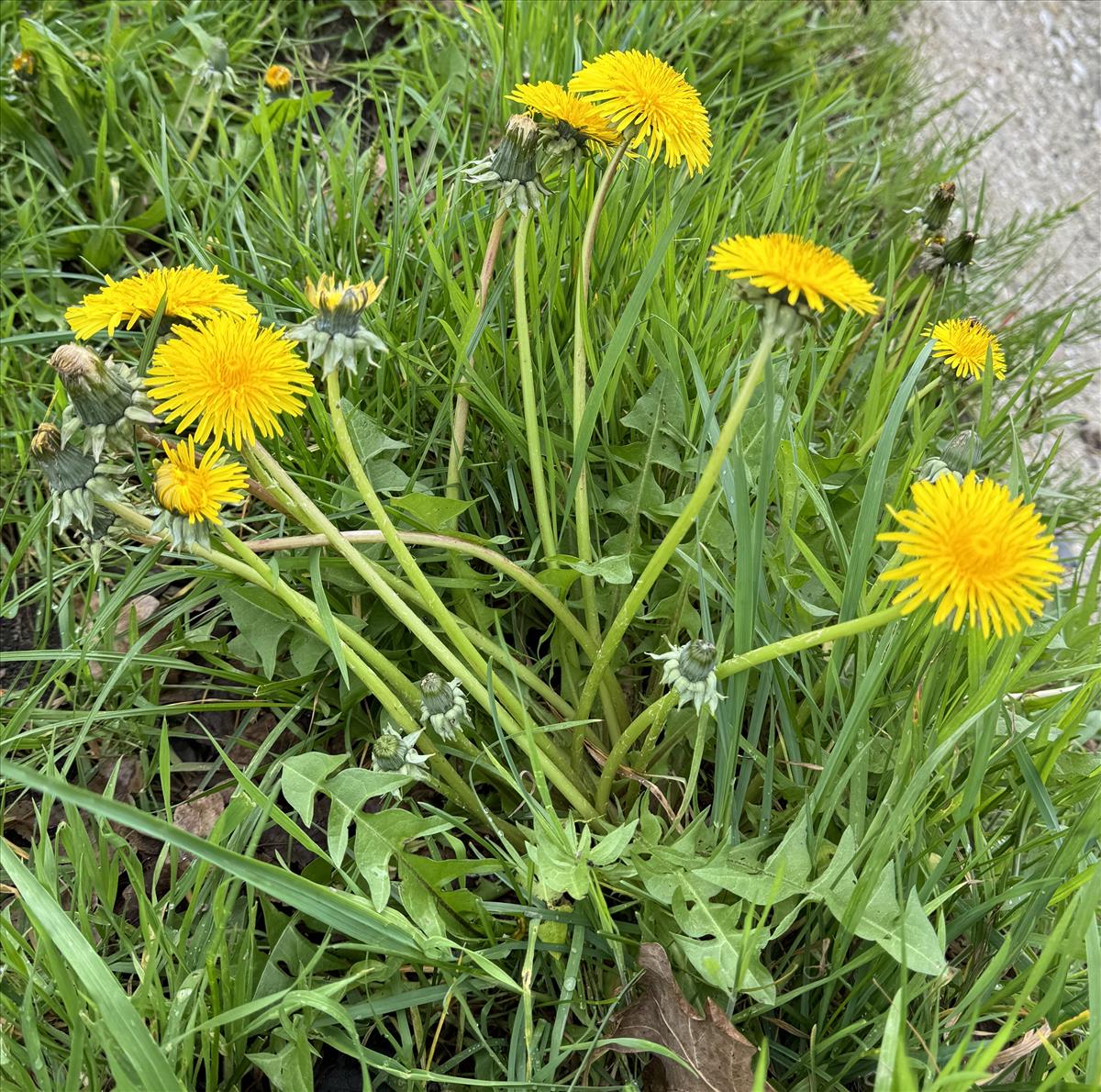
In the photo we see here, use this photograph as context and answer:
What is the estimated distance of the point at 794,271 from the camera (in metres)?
0.82

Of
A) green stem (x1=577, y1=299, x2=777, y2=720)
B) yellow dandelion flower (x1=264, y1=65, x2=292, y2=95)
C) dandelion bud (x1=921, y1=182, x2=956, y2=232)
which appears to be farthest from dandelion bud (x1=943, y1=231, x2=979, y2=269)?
yellow dandelion flower (x1=264, y1=65, x2=292, y2=95)

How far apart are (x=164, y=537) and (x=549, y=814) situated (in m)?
0.53

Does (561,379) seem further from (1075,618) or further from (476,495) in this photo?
(1075,618)

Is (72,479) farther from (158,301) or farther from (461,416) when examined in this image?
(461,416)

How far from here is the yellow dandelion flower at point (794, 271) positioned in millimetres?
820

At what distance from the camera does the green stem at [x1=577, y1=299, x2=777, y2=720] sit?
854 millimetres

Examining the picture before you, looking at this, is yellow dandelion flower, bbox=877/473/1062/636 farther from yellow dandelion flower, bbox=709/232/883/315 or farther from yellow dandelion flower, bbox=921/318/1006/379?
yellow dandelion flower, bbox=921/318/1006/379

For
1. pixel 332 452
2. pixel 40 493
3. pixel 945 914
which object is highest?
pixel 332 452

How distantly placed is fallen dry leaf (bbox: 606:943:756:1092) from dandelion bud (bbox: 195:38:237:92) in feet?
5.99

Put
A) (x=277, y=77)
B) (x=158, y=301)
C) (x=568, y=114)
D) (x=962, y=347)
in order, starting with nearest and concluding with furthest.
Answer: (x=158, y=301) < (x=568, y=114) < (x=962, y=347) < (x=277, y=77)

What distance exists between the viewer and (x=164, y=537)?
1063 millimetres

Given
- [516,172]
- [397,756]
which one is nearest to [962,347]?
[516,172]

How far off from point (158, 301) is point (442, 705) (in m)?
0.56

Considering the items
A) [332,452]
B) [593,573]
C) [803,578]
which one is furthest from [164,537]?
[803,578]
